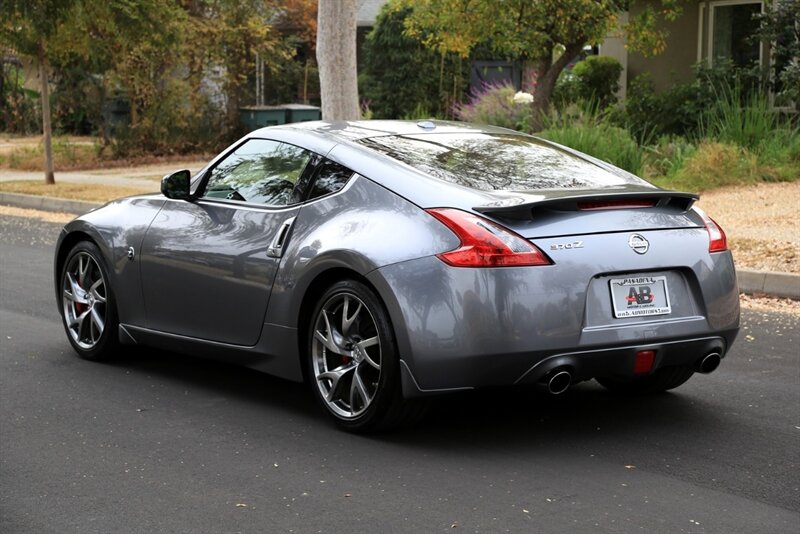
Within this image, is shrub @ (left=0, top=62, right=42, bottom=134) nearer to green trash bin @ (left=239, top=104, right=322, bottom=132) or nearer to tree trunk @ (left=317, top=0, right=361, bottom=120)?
green trash bin @ (left=239, top=104, right=322, bottom=132)

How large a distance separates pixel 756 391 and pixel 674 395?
0.46 m

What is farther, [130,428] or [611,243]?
[130,428]

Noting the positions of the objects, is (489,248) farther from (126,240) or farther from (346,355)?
(126,240)

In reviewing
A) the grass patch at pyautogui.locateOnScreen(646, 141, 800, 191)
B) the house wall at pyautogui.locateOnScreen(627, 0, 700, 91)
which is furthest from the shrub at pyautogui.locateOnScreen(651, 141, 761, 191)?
the house wall at pyautogui.locateOnScreen(627, 0, 700, 91)

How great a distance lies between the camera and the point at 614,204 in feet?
18.6

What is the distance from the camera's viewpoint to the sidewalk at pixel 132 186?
10.1m

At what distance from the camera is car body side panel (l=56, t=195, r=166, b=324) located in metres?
6.98

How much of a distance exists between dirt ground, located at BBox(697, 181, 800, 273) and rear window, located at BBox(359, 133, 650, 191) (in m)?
4.72

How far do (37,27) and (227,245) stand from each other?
15.0 meters

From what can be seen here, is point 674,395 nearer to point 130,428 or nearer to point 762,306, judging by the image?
point 130,428

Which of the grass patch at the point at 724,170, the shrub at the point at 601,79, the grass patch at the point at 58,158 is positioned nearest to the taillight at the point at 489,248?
the grass patch at the point at 724,170

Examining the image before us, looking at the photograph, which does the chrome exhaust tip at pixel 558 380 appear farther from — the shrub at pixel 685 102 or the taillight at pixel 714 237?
the shrub at pixel 685 102

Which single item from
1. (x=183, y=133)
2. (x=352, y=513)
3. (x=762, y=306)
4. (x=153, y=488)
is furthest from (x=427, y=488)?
(x=183, y=133)

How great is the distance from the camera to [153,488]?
Result: 16.5 feet
